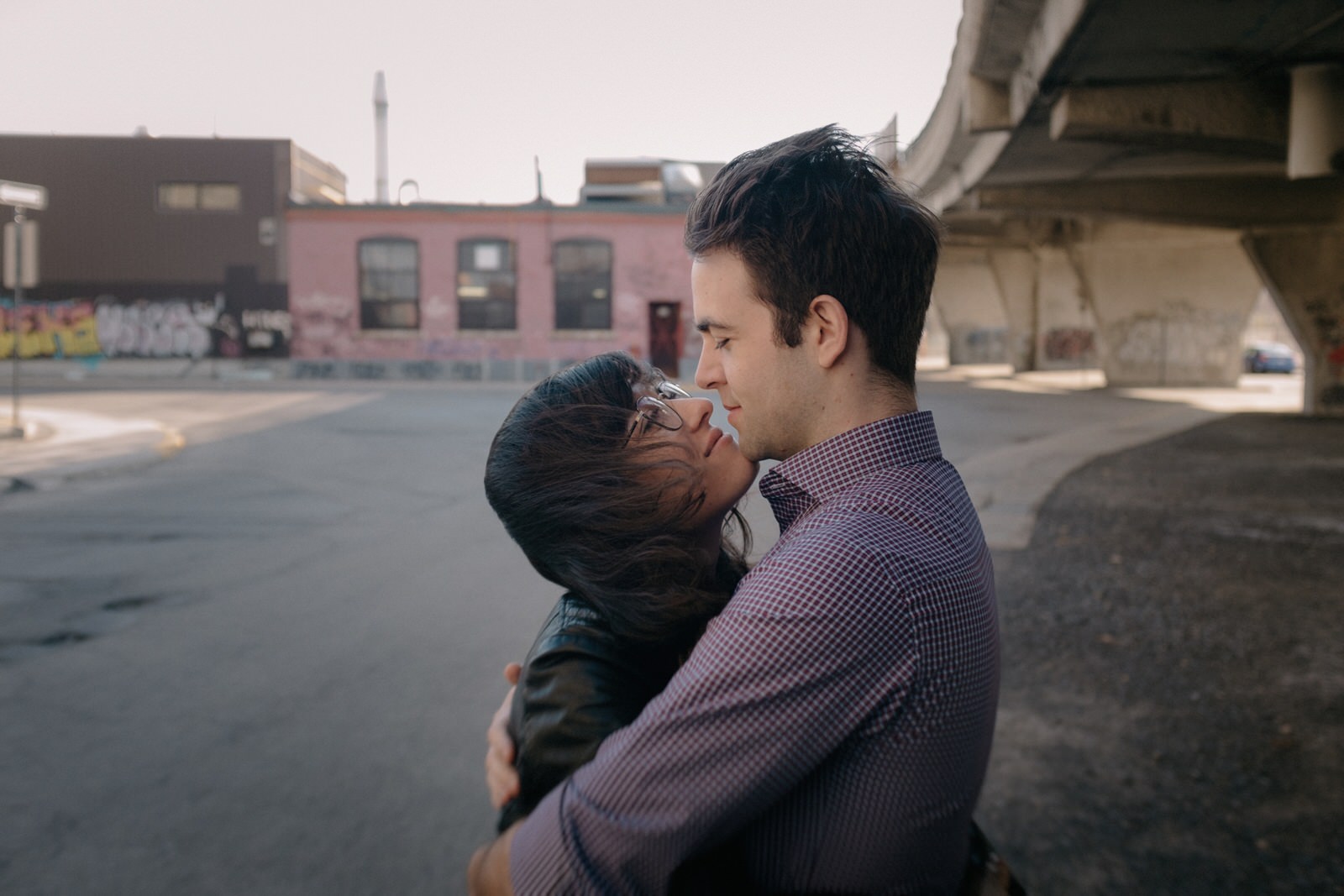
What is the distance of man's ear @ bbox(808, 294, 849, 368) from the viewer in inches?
62.2

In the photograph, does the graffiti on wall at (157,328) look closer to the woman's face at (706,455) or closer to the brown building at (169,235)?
the brown building at (169,235)

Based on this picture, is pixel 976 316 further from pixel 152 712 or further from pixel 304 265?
pixel 152 712

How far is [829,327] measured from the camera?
160 cm

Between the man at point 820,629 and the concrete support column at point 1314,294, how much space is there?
75.0ft

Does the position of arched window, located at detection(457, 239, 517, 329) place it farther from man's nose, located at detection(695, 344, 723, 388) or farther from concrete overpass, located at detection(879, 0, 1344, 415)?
man's nose, located at detection(695, 344, 723, 388)

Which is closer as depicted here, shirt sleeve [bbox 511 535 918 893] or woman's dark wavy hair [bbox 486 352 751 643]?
shirt sleeve [bbox 511 535 918 893]

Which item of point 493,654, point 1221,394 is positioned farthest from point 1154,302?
point 493,654

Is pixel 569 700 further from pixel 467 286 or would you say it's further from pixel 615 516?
pixel 467 286

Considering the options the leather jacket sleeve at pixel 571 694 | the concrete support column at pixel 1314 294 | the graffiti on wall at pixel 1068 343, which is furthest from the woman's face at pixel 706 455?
the graffiti on wall at pixel 1068 343

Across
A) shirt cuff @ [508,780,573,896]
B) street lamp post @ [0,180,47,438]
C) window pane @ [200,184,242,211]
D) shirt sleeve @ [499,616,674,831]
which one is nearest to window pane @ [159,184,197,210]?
window pane @ [200,184,242,211]

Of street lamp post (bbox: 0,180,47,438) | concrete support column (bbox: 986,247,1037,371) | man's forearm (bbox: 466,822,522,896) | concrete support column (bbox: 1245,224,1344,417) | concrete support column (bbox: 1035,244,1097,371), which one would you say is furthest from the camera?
concrete support column (bbox: 1035,244,1097,371)

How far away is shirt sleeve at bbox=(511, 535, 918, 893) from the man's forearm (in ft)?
0.30

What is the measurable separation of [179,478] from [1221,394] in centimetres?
2565

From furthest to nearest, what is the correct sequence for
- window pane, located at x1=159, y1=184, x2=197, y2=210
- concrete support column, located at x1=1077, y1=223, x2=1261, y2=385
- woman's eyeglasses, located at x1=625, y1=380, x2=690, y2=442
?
1. window pane, located at x1=159, y1=184, x2=197, y2=210
2. concrete support column, located at x1=1077, y1=223, x2=1261, y2=385
3. woman's eyeglasses, located at x1=625, y1=380, x2=690, y2=442
